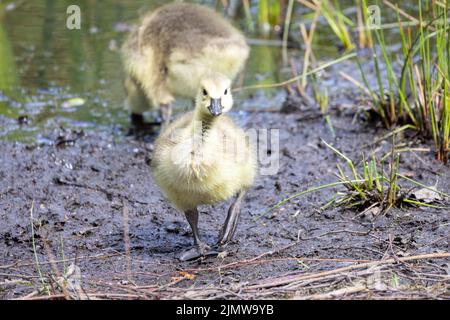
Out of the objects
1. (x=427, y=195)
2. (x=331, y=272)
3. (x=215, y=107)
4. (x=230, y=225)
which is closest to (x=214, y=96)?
(x=215, y=107)

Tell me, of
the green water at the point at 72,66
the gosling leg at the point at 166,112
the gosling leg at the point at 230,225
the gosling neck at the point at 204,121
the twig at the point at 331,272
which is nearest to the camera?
the twig at the point at 331,272

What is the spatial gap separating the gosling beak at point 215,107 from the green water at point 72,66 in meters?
2.12

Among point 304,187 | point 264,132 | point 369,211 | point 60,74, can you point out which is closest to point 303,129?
point 264,132

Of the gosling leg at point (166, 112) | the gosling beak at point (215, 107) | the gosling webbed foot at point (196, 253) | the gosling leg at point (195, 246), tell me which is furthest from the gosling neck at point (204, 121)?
the gosling leg at point (166, 112)

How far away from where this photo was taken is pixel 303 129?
6113 mm

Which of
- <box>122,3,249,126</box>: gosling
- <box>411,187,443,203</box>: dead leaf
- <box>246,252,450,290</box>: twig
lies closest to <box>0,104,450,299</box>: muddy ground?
<box>246,252,450,290</box>: twig

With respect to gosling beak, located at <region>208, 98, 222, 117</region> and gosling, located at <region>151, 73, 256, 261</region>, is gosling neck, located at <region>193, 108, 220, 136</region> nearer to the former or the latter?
gosling, located at <region>151, 73, 256, 261</region>

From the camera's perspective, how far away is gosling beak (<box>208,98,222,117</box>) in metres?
3.91

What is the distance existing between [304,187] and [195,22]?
142 centimetres

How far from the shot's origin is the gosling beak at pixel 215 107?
3.91m

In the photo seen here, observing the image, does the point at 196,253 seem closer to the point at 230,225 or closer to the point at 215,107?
the point at 230,225

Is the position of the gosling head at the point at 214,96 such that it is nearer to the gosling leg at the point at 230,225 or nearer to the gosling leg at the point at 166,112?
the gosling leg at the point at 230,225

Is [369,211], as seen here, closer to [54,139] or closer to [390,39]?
[54,139]

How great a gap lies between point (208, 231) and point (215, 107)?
39.6 inches
